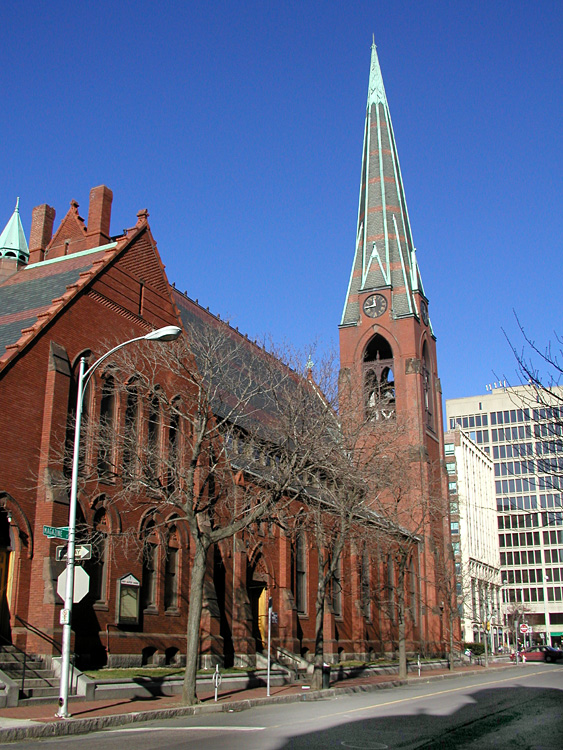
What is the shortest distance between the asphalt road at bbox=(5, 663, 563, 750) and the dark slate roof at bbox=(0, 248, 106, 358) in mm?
14643

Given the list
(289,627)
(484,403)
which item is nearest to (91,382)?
(289,627)

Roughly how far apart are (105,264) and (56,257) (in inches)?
290

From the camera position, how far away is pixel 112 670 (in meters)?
25.1

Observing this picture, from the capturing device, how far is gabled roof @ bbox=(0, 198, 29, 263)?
44991 mm

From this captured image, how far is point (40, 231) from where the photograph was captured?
38.0 m

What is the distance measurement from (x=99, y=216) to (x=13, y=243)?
45.5ft

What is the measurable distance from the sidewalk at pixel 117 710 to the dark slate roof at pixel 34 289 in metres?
12.0

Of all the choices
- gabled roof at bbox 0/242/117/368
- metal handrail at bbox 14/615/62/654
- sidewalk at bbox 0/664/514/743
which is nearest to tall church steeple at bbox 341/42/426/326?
gabled roof at bbox 0/242/117/368

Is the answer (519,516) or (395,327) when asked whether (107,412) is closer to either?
(395,327)

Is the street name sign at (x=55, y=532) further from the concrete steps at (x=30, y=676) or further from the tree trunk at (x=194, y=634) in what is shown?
the tree trunk at (x=194, y=634)

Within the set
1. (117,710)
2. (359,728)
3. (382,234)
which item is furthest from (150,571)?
(382,234)

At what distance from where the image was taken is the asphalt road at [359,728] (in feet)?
43.1

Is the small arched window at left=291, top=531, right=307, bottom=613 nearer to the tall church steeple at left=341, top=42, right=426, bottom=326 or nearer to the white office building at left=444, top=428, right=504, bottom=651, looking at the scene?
the tall church steeple at left=341, top=42, right=426, bottom=326

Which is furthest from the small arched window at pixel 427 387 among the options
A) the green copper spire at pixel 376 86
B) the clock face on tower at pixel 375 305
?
the green copper spire at pixel 376 86
